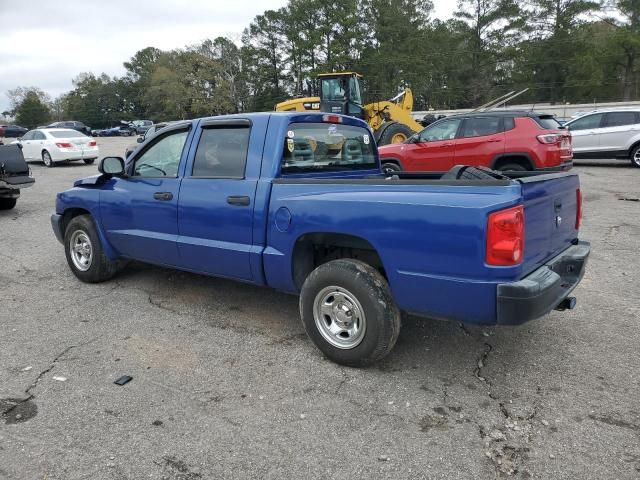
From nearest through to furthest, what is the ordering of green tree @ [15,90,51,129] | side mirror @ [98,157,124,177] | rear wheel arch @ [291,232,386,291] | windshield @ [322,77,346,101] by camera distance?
1. rear wheel arch @ [291,232,386,291]
2. side mirror @ [98,157,124,177]
3. windshield @ [322,77,346,101]
4. green tree @ [15,90,51,129]

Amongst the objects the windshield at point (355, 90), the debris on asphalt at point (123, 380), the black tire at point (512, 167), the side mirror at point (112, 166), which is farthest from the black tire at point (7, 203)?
the windshield at point (355, 90)

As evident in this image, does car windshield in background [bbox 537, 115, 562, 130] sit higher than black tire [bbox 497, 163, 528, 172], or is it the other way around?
car windshield in background [bbox 537, 115, 562, 130]

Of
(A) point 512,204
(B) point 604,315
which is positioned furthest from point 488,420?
(B) point 604,315

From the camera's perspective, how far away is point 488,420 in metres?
2.97

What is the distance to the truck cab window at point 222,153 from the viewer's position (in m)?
4.18

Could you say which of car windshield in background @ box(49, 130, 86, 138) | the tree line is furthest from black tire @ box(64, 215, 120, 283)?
the tree line

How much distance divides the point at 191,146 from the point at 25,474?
9.35ft

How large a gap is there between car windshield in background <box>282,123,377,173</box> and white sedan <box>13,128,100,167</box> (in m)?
17.4

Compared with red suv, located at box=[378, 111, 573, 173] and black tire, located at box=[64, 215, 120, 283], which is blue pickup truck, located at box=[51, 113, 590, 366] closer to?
black tire, located at box=[64, 215, 120, 283]

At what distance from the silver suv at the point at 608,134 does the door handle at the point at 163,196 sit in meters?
13.3

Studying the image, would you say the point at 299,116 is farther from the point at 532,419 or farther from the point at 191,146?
the point at 532,419

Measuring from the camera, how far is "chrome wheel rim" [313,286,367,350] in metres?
3.50

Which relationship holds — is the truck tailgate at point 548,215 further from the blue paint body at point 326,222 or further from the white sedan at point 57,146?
the white sedan at point 57,146

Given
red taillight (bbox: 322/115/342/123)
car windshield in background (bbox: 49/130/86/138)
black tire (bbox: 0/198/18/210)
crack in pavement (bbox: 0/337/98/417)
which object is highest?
car windshield in background (bbox: 49/130/86/138)
